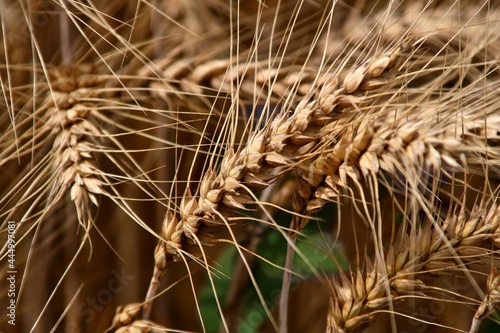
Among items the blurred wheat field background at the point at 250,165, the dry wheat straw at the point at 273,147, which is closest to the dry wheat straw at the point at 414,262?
the blurred wheat field background at the point at 250,165

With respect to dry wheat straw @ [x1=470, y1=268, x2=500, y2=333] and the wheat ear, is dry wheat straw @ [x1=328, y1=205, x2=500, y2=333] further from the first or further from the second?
the wheat ear

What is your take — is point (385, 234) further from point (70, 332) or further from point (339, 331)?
point (70, 332)

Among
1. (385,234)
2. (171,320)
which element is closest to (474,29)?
(385,234)

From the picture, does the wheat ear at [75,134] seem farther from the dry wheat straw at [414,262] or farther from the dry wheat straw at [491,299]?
the dry wheat straw at [491,299]

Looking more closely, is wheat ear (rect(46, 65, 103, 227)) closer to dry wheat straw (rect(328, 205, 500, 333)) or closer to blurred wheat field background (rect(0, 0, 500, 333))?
blurred wheat field background (rect(0, 0, 500, 333))

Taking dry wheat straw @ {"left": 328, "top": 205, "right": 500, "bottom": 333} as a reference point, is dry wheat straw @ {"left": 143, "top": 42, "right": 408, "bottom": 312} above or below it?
above

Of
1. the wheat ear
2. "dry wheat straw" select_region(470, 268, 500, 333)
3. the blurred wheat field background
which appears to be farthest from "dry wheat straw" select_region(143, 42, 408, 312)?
"dry wheat straw" select_region(470, 268, 500, 333)

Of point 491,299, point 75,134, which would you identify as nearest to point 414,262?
point 491,299

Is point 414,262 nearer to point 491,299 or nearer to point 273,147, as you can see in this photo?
point 491,299
